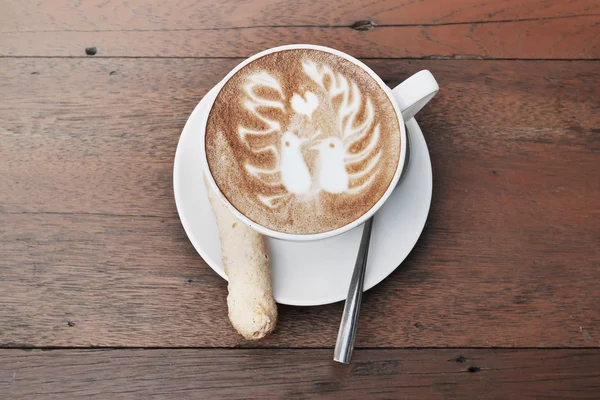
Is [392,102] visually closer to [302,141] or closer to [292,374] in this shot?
[302,141]

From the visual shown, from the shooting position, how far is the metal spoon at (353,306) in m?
0.93

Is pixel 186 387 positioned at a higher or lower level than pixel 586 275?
lower

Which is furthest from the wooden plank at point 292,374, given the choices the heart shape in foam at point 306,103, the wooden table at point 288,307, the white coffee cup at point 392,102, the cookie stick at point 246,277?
the heart shape in foam at point 306,103

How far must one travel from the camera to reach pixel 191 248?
1.02 m

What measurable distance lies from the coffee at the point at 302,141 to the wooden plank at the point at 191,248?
23 centimetres

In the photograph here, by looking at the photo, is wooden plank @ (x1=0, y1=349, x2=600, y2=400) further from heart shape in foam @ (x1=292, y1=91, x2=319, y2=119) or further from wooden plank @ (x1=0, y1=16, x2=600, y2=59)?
wooden plank @ (x1=0, y1=16, x2=600, y2=59)

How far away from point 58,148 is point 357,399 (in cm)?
71

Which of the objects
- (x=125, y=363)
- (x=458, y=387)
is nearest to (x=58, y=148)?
(x=125, y=363)

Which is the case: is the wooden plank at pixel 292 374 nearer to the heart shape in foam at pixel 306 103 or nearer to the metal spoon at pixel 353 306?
the metal spoon at pixel 353 306

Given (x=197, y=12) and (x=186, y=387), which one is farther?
(x=197, y=12)

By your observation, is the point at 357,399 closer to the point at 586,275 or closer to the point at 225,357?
the point at 225,357

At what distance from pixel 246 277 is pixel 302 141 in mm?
234

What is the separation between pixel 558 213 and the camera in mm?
1062

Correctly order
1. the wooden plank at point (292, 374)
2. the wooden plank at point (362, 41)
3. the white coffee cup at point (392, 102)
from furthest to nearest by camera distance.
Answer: the wooden plank at point (362, 41), the wooden plank at point (292, 374), the white coffee cup at point (392, 102)
